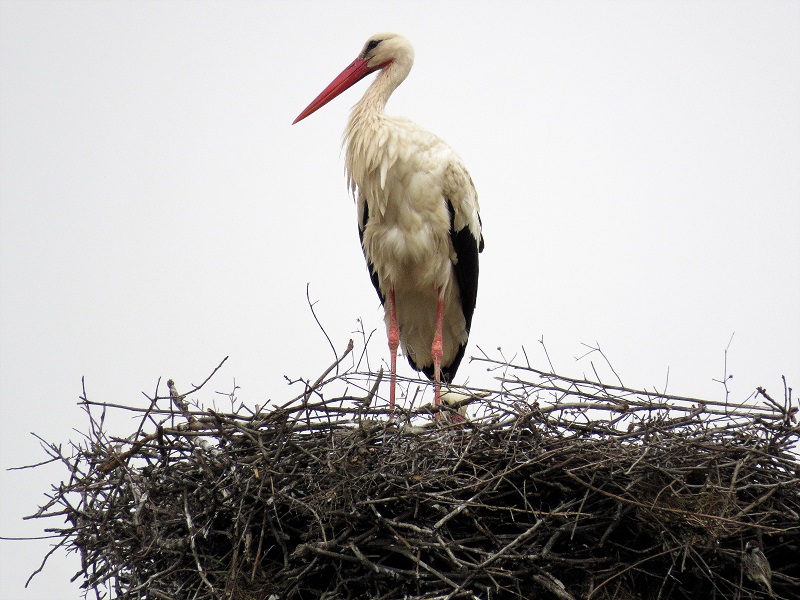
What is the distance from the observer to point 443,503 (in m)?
3.18

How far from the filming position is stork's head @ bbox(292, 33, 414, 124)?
5254mm

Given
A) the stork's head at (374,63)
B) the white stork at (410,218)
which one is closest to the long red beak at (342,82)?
the stork's head at (374,63)

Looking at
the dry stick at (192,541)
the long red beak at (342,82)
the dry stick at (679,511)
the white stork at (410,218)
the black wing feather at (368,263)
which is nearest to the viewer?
the dry stick at (679,511)

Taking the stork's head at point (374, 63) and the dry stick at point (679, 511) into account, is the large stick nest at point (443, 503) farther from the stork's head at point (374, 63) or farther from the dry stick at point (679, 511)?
the stork's head at point (374, 63)

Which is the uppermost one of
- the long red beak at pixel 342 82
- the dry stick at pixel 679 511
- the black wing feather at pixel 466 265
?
the long red beak at pixel 342 82

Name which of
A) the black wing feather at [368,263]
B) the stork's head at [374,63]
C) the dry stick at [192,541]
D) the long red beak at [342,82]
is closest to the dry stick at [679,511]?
the dry stick at [192,541]

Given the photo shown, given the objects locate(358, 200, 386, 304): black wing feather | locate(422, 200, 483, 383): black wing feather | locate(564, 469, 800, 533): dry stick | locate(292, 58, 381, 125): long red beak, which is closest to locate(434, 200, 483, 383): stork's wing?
locate(422, 200, 483, 383): black wing feather

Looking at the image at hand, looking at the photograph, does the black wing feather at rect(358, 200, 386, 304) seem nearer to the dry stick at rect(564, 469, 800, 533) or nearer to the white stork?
the white stork

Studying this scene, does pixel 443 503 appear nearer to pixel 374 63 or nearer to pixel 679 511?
pixel 679 511

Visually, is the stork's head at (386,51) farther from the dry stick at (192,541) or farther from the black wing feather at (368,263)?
the dry stick at (192,541)

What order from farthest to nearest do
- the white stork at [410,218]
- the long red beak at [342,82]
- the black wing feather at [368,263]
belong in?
the long red beak at [342,82] < the black wing feather at [368,263] < the white stork at [410,218]

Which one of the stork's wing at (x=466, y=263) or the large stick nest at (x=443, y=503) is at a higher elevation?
the stork's wing at (x=466, y=263)

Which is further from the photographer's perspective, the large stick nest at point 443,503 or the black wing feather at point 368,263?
the black wing feather at point 368,263

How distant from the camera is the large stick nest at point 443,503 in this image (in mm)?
3105
